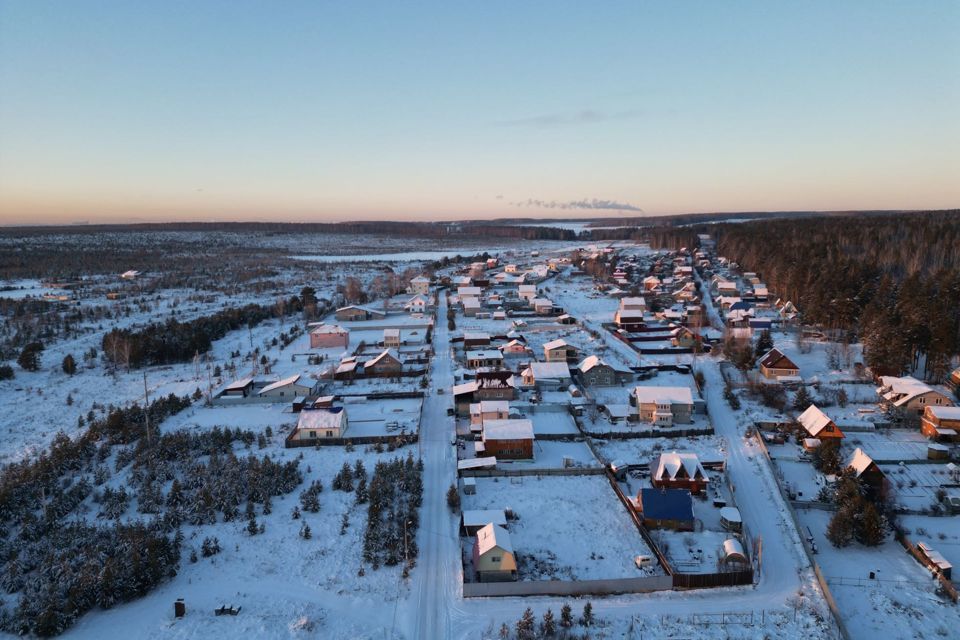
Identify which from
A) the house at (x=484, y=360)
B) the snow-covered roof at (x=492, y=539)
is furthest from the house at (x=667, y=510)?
the house at (x=484, y=360)

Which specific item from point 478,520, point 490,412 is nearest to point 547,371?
point 490,412

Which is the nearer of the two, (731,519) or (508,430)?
(731,519)

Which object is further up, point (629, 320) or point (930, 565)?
point (629, 320)

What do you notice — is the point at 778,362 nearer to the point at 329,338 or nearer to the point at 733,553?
the point at 733,553

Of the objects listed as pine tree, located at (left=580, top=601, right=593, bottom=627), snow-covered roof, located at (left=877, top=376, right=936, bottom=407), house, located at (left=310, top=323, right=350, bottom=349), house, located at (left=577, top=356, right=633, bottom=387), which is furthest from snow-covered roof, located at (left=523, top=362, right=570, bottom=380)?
pine tree, located at (left=580, top=601, right=593, bottom=627)

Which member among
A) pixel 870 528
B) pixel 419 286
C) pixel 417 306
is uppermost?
pixel 419 286

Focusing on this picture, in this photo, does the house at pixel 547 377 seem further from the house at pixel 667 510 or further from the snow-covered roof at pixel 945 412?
the snow-covered roof at pixel 945 412

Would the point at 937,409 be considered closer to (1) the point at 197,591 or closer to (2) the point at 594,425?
(2) the point at 594,425
